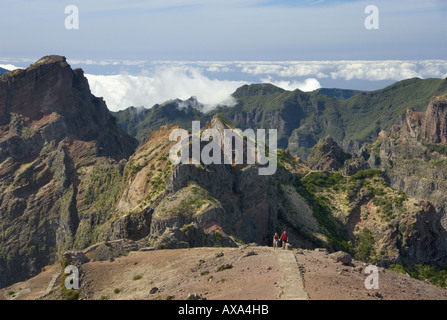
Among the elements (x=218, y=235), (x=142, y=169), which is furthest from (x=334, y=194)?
(x=218, y=235)

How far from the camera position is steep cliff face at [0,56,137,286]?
388 feet

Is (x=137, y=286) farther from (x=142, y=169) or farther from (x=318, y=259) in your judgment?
(x=142, y=169)

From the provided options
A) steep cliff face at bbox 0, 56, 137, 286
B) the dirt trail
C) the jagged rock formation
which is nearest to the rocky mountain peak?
steep cliff face at bbox 0, 56, 137, 286

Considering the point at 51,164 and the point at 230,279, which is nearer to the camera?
the point at 230,279

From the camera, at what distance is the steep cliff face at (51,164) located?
388 feet

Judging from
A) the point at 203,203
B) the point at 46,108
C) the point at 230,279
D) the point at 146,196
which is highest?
the point at 46,108

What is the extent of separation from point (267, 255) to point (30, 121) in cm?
12676

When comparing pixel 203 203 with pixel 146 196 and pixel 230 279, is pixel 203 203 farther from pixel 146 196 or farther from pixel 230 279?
pixel 230 279

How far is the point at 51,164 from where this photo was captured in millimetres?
137250

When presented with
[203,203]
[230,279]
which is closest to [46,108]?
[203,203]

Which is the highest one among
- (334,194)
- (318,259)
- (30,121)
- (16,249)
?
(30,121)

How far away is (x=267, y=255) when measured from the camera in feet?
141

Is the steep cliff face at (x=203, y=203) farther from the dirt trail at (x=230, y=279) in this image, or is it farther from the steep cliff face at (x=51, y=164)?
the steep cliff face at (x=51, y=164)

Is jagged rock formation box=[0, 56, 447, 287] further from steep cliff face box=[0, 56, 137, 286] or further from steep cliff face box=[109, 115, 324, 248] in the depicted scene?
steep cliff face box=[0, 56, 137, 286]
